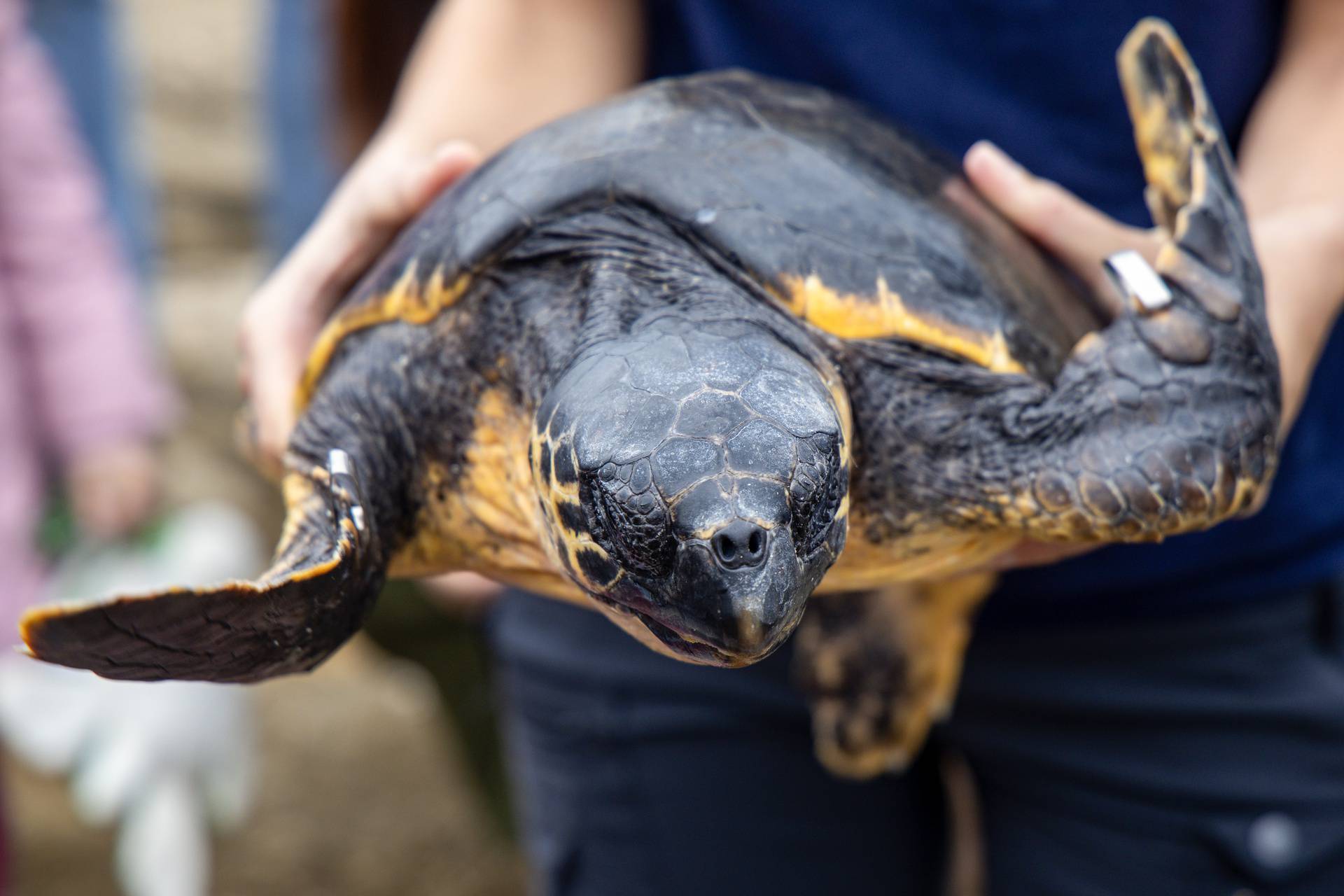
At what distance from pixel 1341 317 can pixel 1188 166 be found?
1.16 ft

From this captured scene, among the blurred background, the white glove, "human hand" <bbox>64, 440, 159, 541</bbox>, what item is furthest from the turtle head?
"human hand" <bbox>64, 440, 159, 541</bbox>

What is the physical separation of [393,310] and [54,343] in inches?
54.8

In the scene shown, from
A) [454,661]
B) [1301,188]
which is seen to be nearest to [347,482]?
[1301,188]

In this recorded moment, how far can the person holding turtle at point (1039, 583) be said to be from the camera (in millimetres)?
1110

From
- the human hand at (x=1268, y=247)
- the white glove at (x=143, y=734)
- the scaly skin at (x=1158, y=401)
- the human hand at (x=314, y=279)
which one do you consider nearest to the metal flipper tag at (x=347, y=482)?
the human hand at (x=314, y=279)

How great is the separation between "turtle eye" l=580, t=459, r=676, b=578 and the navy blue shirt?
1.78 feet

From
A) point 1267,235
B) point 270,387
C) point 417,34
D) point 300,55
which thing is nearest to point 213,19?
point 300,55

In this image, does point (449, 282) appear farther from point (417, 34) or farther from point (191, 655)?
point (417, 34)

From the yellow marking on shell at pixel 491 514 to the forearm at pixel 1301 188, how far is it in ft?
2.01

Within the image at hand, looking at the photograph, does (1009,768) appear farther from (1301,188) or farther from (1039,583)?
(1301,188)

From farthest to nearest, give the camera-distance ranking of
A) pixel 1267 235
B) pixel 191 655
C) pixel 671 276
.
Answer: pixel 1267 235
pixel 671 276
pixel 191 655

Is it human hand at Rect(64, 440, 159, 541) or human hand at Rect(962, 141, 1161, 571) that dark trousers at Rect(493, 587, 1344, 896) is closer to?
human hand at Rect(962, 141, 1161, 571)

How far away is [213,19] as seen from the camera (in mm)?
6375

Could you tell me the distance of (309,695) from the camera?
377 centimetres
